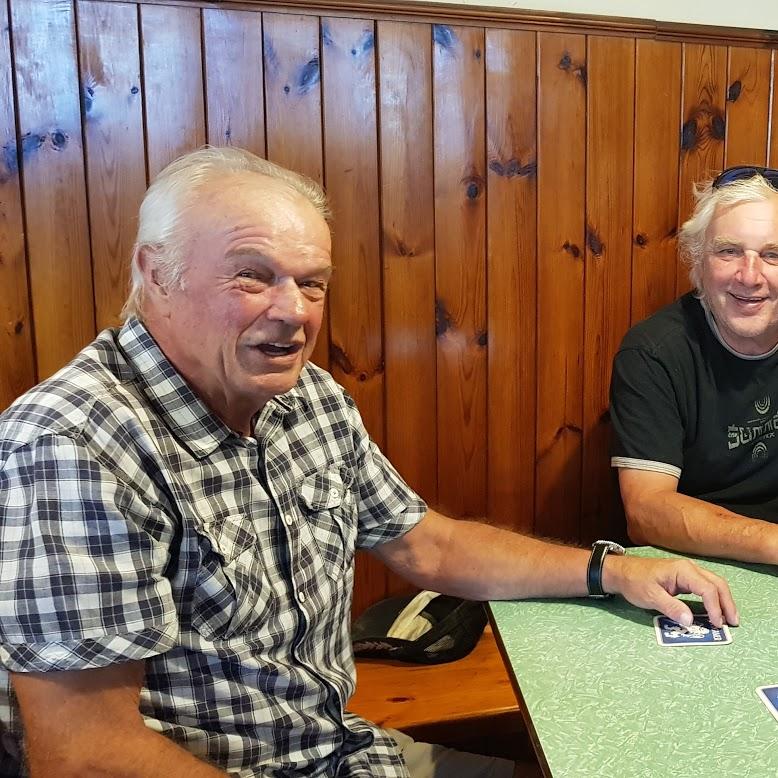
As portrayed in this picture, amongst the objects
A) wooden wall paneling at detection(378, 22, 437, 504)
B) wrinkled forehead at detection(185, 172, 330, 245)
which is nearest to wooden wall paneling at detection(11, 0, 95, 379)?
wooden wall paneling at detection(378, 22, 437, 504)

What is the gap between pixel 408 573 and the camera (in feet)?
4.42

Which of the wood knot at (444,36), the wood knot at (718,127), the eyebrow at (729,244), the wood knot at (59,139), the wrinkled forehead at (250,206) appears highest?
the wood knot at (444,36)

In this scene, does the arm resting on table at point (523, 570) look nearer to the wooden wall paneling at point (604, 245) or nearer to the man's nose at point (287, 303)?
the man's nose at point (287, 303)

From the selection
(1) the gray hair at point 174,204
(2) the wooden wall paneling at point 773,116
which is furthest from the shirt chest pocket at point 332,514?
(2) the wooden wall paneling at point 773,116

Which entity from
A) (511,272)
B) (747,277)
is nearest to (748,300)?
(747,277)

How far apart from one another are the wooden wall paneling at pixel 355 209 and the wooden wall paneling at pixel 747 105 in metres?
1.08

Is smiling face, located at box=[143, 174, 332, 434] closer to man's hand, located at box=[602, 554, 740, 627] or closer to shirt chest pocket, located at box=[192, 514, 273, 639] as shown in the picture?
shirt chest pocket, located at box=[192, 514, 273, 639]

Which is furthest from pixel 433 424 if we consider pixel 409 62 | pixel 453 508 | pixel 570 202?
pixel 409 62

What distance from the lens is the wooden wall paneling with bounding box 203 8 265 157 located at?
1.73m

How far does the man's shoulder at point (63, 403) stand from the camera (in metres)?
0.86

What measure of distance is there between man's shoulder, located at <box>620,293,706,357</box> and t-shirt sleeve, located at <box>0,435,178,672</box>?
1286mm

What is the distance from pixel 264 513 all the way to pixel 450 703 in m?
0.80

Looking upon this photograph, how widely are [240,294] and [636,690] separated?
72 centimetres

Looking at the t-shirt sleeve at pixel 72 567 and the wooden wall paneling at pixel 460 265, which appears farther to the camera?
the wooden wall paneling at pixel 460 265
